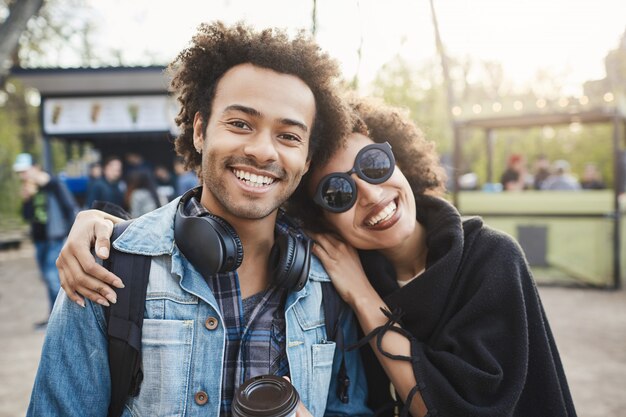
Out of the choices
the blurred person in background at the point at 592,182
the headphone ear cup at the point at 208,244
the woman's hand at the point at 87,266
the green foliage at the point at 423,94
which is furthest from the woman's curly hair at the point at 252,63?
the green foliage at the point at 423,94

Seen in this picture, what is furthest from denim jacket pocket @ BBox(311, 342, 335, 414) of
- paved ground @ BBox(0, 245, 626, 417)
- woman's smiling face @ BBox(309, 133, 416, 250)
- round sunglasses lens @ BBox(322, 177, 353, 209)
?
paved ground @ BBox(0, 245, 626, 417)

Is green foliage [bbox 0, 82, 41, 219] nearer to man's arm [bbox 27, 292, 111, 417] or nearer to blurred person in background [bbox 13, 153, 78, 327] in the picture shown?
blurred person in background [bbox 13, 153, 78, 327]

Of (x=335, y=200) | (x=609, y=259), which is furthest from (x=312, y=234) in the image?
(x=609, y=259)

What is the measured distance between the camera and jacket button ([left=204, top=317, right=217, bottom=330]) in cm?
167

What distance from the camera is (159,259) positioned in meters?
1.70

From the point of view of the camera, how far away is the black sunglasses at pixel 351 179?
2.18 m

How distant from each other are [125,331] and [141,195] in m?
5.76

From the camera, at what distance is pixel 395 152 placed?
2.69 metres

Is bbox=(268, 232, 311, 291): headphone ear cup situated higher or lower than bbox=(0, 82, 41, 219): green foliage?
lower

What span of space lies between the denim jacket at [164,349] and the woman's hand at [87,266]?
0.05 m

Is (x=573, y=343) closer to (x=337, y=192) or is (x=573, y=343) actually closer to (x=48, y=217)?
(x=337, y=192)

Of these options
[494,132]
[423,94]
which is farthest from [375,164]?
[423,94]

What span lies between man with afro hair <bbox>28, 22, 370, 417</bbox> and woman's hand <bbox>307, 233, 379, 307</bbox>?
0.22ft

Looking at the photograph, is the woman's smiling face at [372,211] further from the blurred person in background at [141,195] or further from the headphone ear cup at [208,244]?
the blurred person in background at [141,195]
